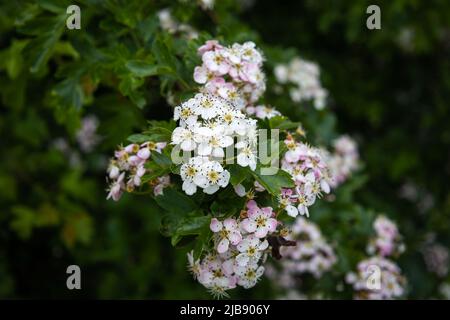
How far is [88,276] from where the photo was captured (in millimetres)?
3900

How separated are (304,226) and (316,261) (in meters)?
0.17

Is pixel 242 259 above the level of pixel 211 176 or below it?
below

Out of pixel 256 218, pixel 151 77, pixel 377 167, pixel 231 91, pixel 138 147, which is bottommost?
pixel 256 218

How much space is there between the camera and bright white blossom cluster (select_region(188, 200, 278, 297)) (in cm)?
171

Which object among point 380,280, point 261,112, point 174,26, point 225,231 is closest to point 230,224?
point 225,231

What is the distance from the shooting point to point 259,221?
5.63 ft

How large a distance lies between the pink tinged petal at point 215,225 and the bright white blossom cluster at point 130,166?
0.25 m

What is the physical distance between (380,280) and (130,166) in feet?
3.66

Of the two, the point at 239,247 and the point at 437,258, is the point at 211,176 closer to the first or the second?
the point at 239,247

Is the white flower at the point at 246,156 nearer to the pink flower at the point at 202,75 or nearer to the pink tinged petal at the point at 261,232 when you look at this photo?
the pink tinged petal at the point at 261,232

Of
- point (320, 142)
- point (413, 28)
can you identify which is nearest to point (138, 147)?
point (320, 142)

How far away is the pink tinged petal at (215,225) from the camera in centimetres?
171

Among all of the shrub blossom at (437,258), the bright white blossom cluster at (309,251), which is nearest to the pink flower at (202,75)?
the bright white blossom cluster at (309,251)

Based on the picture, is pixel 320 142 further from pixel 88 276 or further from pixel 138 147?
pixel 88 276
